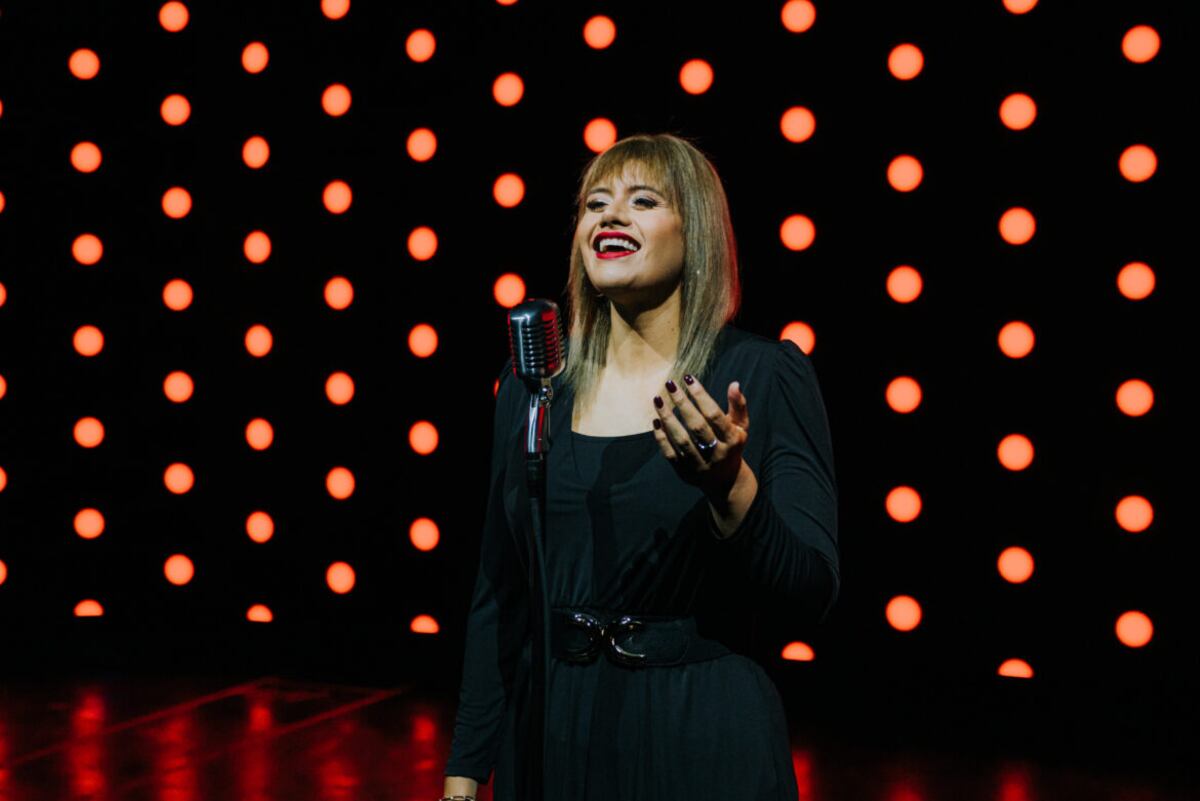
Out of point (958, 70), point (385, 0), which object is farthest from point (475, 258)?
point (958, 70)

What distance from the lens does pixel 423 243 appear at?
373 centimetres

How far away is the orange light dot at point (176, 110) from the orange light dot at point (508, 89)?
111cm

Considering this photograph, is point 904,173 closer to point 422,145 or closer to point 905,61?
point 905,61

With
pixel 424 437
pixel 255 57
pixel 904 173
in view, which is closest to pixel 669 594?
pixel 904 173

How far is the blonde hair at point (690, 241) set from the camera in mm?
1413

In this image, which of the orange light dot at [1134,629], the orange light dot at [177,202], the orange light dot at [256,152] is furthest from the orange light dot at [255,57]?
the orange light dot at [1134,629]

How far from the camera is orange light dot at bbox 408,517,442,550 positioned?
12.3 ft

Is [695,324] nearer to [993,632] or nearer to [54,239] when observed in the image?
[993,632]

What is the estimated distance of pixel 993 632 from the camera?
10.5 feet

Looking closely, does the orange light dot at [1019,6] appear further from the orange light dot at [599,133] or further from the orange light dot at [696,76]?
the orange light dot at [599,133]

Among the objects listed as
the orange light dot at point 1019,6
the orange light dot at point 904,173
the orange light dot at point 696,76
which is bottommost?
the orange light dot at point 904,173

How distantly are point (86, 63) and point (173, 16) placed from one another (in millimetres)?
338

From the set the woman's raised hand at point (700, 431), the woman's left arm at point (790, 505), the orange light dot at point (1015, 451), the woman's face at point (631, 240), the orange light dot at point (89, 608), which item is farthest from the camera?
the orange light dot at point (89, 608)

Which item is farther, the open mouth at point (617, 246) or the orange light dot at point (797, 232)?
the orange light dot at point (797, 232)
